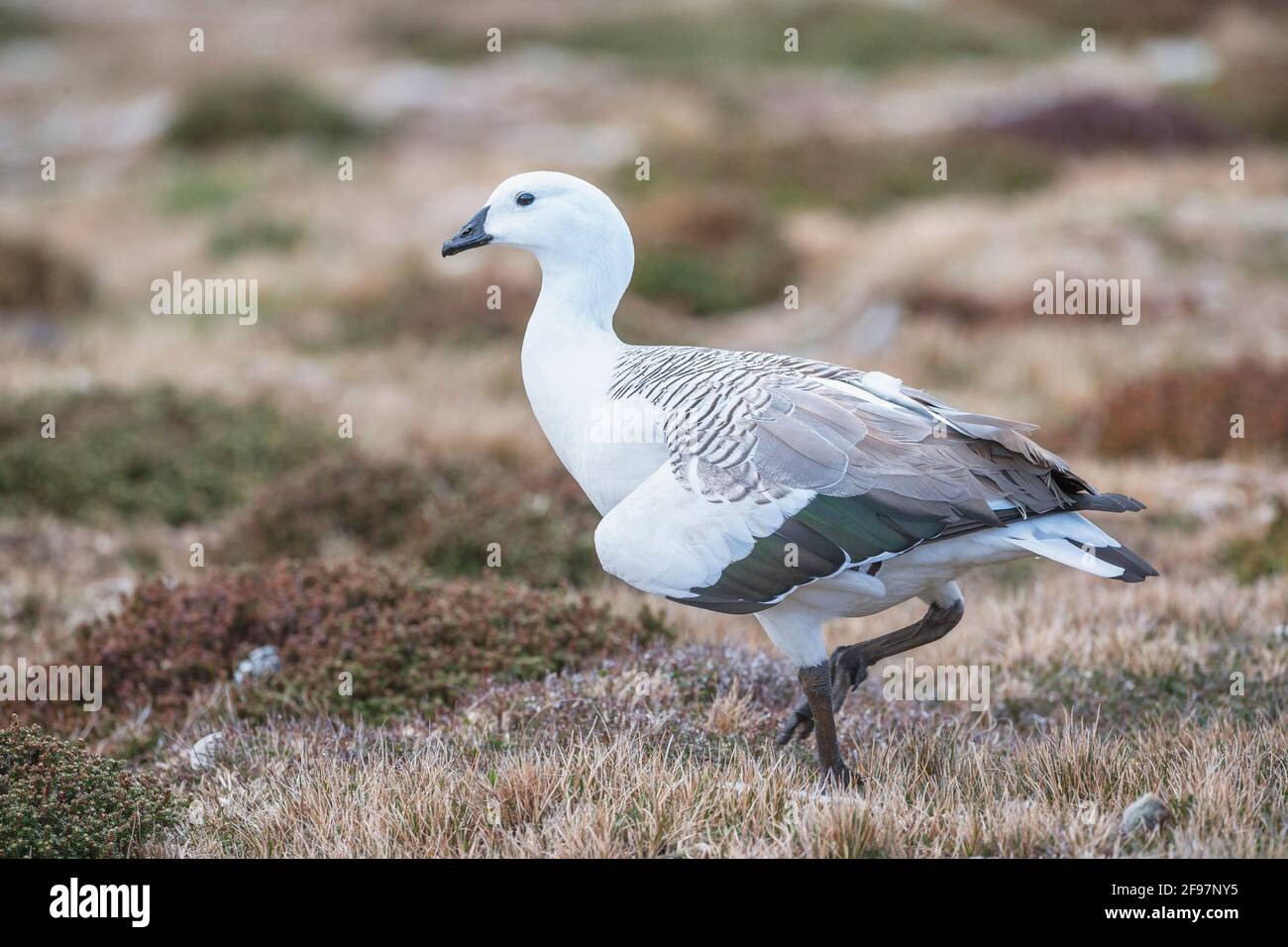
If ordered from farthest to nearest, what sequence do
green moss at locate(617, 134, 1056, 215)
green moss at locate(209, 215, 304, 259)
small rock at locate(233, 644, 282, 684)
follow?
green moss at locate(617, 134, 1056, 215) < green moss at locate(209, 215, 304, 259) < small rock at locate(233, 644, 282, 684)

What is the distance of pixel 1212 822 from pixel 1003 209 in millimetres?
15752

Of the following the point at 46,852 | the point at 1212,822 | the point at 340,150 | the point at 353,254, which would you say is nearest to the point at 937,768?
the point at 1212,822

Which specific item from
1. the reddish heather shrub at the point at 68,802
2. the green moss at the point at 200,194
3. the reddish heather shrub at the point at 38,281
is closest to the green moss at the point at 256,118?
the green moss at the point at 200,194

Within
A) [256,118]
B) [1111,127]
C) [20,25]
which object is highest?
[20,25]

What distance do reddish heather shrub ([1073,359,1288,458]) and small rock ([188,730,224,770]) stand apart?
784cm

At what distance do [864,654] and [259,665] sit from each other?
2.87 meters

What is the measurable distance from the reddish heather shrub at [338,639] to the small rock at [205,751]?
36 centimetres

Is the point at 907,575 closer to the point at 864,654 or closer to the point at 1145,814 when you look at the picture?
the point at 864,654

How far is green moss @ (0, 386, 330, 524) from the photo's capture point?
9734 mm

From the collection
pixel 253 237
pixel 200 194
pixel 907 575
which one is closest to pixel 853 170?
pixel 253 237

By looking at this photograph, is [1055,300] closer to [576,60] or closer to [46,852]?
[46,852]

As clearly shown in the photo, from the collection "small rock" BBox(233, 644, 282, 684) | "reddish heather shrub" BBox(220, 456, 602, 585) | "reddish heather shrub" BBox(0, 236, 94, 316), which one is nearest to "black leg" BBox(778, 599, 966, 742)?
"small rock" BBox(233, 644, 282, 684)

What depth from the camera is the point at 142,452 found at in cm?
1021

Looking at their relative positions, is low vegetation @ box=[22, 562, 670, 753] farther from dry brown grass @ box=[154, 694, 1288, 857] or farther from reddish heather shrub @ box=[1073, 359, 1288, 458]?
reddish heather shrub @ box=[1073, 359, 1288, 458]
